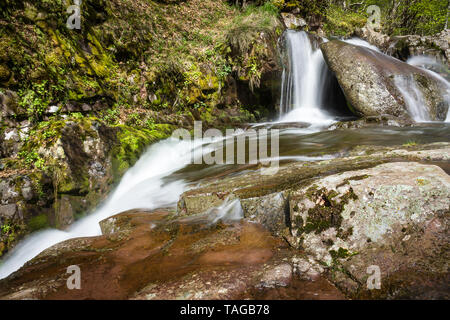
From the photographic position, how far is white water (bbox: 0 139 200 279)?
12.3 feet

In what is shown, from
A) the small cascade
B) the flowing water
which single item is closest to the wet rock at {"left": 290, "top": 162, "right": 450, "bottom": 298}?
the flowing water

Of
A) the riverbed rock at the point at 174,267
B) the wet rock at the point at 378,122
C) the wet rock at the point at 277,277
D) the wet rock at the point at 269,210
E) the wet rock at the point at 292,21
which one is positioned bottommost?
the riverbed rock at the point at 174,267

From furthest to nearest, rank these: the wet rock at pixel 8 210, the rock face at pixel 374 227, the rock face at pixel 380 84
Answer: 1. the rock face at pixel 380 84
2. the wet rock at pixel 8 210
3. the rock face at pixel 374 227

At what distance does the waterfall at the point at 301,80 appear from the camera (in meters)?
10.5

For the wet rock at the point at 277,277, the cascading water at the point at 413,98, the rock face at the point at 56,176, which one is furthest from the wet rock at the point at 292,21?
the wet rock at the point at 277,277

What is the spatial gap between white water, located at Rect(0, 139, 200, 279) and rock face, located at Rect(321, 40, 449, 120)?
6215 mm

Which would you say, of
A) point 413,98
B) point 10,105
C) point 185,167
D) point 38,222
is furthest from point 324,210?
point 413,98

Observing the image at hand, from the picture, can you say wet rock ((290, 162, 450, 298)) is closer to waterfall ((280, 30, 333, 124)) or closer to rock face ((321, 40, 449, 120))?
rock face ((321, 40, 449, 120))

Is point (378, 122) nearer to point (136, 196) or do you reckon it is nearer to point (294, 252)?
point (294, 252)

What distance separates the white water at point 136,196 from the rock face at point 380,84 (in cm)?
621

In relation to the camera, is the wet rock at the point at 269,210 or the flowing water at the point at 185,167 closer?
the wet rock at the point at 269,210

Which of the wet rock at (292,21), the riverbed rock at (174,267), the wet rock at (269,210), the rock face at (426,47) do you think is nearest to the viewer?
the riverbed rock at (174,267)

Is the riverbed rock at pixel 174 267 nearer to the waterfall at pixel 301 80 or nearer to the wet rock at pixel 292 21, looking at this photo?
the waterfall at pixel 301 80
